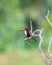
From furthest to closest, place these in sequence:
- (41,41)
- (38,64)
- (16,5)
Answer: (16,5) < (38,64) < (41,41)

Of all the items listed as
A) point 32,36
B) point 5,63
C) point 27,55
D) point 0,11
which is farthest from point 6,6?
point 32,36

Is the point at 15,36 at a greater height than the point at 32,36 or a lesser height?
lesser

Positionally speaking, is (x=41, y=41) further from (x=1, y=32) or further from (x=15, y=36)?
(x=15, y=36)

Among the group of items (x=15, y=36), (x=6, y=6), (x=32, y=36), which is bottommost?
(x=15, y=36)

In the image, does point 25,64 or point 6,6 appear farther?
point 6,6

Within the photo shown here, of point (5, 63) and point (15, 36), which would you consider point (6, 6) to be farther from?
point (5, 63)

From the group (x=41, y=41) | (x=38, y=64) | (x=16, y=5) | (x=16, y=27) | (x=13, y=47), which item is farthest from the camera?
(x=16, y=5)
